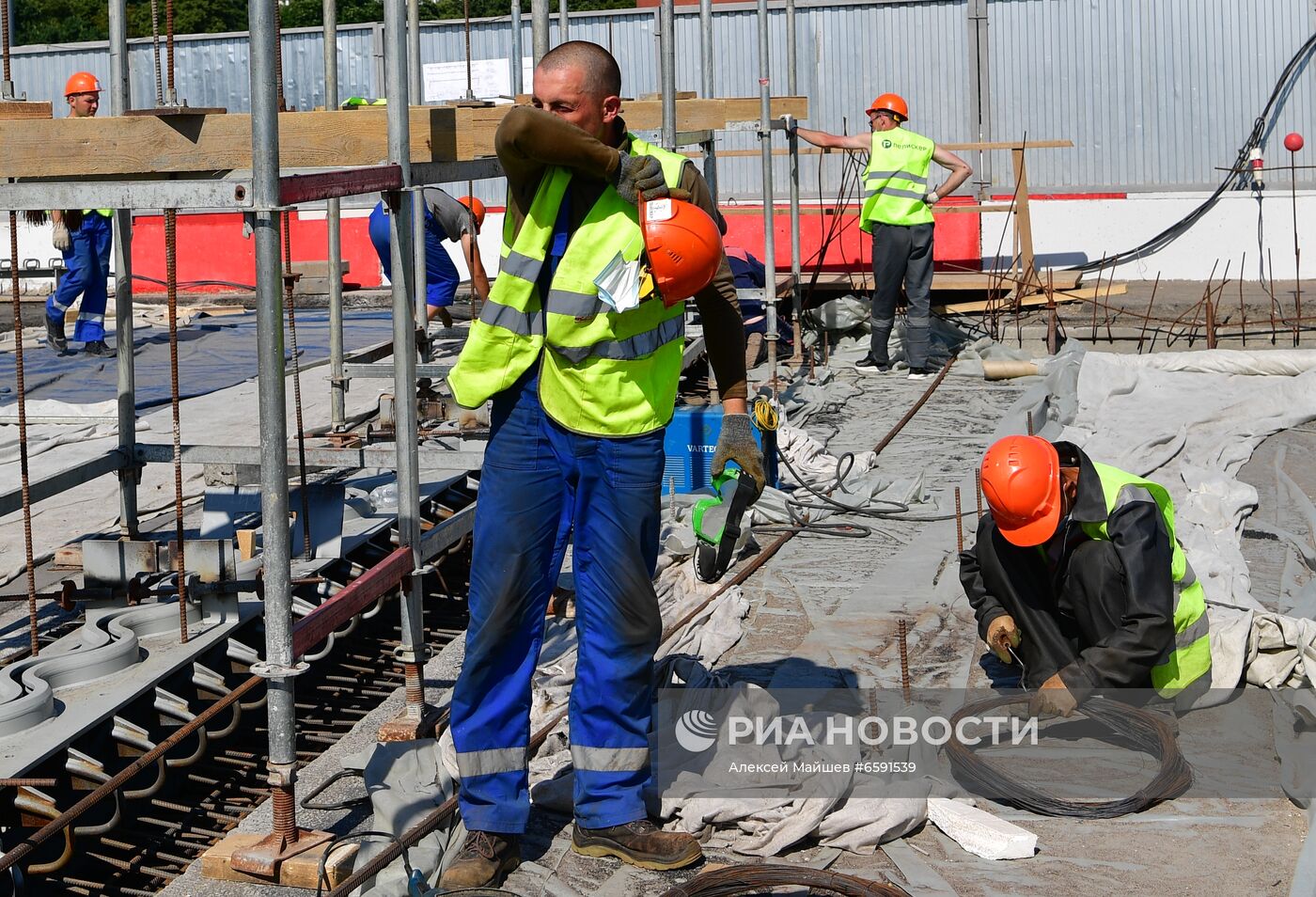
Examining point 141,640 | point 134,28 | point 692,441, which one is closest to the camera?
point 141,640

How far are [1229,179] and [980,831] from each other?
1692 centimetres

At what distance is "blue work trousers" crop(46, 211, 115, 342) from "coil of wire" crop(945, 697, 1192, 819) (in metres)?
8.96

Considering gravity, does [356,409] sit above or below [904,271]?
below

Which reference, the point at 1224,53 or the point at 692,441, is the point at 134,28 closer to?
the point at 1224,53

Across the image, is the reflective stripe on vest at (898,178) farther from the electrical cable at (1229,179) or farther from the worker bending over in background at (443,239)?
the electrical cable at (1229,179)

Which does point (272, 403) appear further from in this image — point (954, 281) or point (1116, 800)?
point (954, 281)

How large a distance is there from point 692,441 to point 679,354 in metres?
3.29

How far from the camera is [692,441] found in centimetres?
700

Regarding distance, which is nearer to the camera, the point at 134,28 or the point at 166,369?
the point at 166,369

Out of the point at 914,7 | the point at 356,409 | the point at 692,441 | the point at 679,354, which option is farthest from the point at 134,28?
the point at 679,354

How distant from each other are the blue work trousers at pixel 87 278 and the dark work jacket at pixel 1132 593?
8888mm

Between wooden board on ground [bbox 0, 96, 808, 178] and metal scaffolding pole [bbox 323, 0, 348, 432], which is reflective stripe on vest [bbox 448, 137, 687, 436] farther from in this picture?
metal scaffolding pole [bbox 323, 0, 348, 432]

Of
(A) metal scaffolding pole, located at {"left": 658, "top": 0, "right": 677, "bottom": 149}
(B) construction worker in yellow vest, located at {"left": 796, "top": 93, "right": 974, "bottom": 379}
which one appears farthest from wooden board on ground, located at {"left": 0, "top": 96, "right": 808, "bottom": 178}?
(B) construction worker in yellow vest, located at {"left": 796, "top": 93, "right": 974, "bottom": 379}

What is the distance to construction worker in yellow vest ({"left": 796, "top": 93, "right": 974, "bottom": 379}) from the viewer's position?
1051 centimetres
